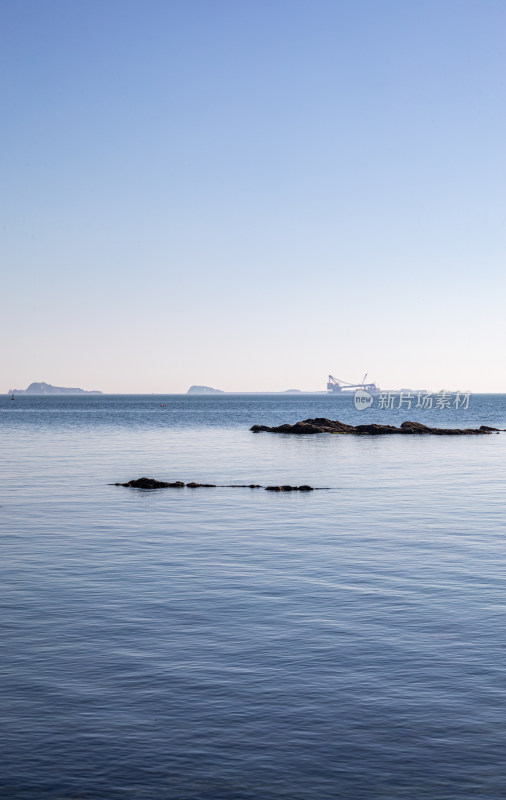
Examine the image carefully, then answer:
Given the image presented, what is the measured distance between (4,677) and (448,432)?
334 ft

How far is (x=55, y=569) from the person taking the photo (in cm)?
2491

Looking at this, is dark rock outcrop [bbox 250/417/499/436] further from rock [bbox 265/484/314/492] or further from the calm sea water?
the calm sea water

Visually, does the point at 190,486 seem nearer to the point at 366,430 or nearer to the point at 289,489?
the point at 289,489

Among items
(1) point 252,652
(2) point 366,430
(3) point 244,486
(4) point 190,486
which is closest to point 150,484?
(4) point 190,486

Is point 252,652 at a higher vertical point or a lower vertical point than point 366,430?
lower

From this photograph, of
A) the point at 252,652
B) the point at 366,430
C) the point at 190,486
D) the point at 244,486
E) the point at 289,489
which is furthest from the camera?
the point at 366,430

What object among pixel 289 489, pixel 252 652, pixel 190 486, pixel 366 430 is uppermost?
pixel 366 430

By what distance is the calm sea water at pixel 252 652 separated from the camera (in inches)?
456

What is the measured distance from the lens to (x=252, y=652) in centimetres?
1666

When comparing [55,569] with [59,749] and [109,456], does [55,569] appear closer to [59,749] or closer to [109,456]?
[59,749]

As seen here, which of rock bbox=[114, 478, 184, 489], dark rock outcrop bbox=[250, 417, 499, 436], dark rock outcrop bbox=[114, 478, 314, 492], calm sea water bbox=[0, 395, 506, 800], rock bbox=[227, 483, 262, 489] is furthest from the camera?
dark rock outcrop bbox=[250, 417, 499, 436]

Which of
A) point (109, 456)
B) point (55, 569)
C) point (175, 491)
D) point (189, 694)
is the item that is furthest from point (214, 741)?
point (109, 456)

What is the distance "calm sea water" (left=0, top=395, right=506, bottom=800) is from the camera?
11.6 meters

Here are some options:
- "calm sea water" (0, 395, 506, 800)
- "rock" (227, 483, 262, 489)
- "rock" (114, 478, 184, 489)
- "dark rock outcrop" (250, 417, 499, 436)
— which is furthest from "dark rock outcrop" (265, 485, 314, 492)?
"dark rock outcrop" (250, 417, 499, 436)
